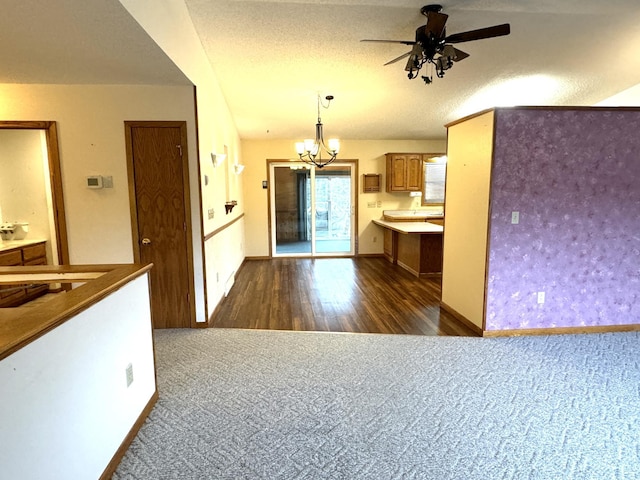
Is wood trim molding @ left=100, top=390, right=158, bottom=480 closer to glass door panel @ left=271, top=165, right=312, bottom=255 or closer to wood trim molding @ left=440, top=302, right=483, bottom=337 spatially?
wood trim molding @ left=440, top=302, right=483, bottom=337

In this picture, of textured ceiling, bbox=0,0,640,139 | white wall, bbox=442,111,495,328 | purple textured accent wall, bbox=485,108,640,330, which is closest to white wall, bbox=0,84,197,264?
textured ceiling, bbox=0,0,640,139

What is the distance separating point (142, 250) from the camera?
3.37 m

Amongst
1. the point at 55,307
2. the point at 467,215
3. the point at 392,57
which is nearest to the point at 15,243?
the point at 55,307

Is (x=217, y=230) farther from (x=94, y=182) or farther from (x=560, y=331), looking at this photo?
(x=560, y=331)

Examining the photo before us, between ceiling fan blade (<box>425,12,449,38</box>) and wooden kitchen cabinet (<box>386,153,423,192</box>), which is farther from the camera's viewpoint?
wooden kitchen cabinet (<box>386,153,423,192</box>)

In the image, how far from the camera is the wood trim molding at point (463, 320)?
10.8 ft

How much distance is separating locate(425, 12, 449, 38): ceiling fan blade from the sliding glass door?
13.9ft

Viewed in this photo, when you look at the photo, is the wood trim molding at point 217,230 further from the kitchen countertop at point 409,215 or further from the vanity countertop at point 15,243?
the kitchen countertop at point 409,215

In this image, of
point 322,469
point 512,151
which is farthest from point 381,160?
point 322,469

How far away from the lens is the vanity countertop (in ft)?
12.1

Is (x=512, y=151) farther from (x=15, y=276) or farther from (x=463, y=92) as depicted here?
(x=15, y=276)

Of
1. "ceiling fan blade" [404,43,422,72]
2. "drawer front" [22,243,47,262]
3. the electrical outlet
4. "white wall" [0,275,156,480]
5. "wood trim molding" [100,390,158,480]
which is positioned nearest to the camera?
"white wall" [0,275,156,480]

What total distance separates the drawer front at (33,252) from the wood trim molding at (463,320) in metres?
4.96

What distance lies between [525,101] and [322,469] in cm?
608
